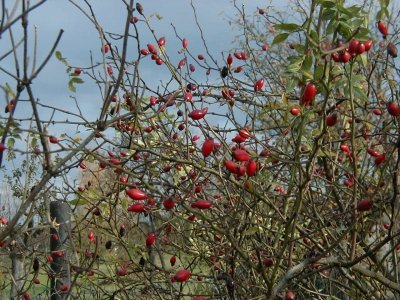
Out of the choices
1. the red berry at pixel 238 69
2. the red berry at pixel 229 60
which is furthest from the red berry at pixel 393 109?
the red berry at pixel 238 69

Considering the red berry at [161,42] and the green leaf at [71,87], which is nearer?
the green leaf at [71,87]

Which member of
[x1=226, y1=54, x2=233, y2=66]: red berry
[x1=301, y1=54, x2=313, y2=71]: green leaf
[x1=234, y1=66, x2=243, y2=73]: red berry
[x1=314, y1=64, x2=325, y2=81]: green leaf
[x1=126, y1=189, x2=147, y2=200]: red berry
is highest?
[x1=234, y1=66, x2=243, y2=73]: red berry

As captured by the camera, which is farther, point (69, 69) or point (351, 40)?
point (69, 69)

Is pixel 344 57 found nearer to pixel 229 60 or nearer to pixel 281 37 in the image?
pixel 281 37

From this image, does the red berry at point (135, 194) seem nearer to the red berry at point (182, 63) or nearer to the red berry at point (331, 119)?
the red berry at point (331, 119)

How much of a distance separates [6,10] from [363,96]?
1.17 meters

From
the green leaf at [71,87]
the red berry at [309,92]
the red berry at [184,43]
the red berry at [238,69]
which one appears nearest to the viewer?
the red berry at [309,92]

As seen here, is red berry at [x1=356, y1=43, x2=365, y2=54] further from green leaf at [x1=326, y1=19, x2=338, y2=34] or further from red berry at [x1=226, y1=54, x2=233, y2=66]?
red berry at [x1=226, y1=54, x2=233, y2=66]

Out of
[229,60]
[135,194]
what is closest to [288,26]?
[135,194]

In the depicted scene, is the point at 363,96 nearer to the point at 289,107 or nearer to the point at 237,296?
the point at 289,107

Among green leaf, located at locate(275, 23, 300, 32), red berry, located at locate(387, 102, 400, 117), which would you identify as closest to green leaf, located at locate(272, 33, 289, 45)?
green leaf, located at locate(275, 23, 300, 32)

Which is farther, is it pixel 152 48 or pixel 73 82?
pixel 152 48

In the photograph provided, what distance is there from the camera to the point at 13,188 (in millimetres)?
5738

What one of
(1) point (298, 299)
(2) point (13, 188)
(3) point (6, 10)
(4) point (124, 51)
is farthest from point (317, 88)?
(2) point (13, 188)
